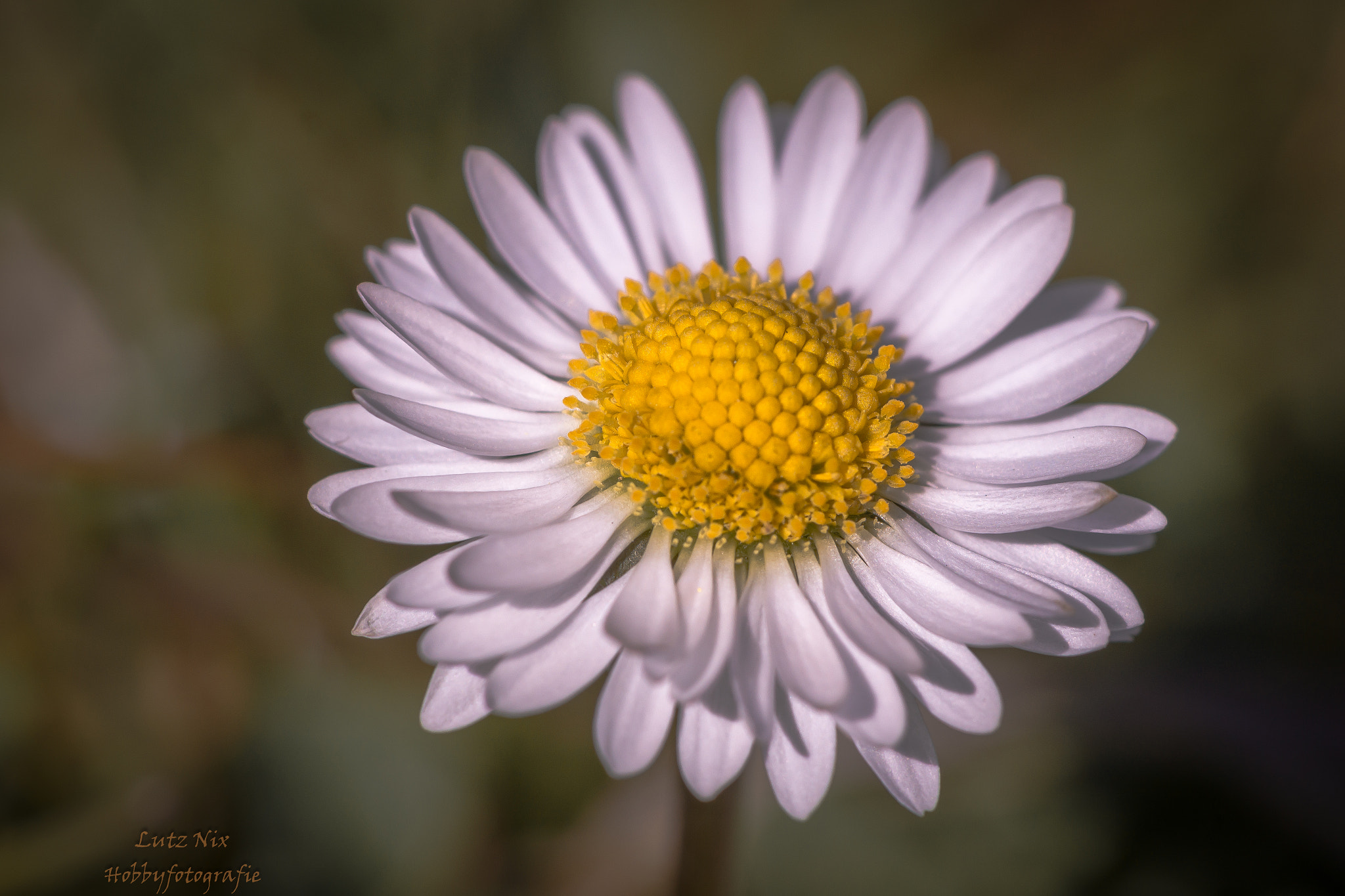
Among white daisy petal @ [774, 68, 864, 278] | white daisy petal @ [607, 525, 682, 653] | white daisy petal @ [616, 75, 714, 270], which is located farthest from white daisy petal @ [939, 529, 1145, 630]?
white daisy petal @ [616, 75, 714, 270]

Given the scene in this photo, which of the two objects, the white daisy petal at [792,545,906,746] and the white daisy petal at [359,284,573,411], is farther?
the white daisy petal at [359,284,573,411]

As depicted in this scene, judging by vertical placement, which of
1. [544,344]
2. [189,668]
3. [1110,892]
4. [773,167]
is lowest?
[1110,892]

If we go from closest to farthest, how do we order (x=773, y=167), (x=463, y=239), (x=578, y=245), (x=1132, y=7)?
(x=463, y=239), (x=578, y=245), (x=773, y=167), (x=1132, y=7)

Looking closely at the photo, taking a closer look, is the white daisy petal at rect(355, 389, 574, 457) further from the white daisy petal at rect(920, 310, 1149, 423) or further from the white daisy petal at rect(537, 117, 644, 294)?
the white daisy petal at rect(920, 310, 1149, 423)

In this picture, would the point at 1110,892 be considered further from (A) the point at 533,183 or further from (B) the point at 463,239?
(A) the point at 533,183

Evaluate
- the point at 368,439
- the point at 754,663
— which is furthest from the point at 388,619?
the point at 754,663

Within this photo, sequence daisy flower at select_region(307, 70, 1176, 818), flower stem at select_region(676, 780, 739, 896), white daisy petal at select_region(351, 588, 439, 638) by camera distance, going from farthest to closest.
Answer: flower stem at select_region(676, 780, 739, 896)
white daisy petal at select_region(351, 588, 439, 638)
daisy flower at select_region(307, 70, 1176, 818)

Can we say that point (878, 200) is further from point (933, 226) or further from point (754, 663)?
point (754, 663)

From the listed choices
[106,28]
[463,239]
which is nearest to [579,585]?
[463,239]
